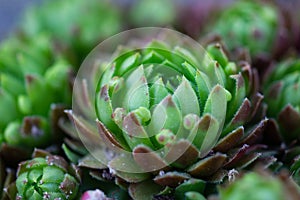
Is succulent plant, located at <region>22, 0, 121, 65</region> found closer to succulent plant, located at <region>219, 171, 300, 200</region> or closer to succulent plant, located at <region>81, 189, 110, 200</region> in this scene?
succulent plant, located at <region>81, 189, 110, 200</region>

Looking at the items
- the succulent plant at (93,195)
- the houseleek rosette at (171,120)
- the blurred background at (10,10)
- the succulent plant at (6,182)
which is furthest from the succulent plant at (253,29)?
the blurred background at (10,10)

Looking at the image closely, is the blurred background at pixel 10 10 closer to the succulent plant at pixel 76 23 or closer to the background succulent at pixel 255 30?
the succulent plant at pixel 76 23

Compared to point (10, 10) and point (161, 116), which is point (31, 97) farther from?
point (10, 10)

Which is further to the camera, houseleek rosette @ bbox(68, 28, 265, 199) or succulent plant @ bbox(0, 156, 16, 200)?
succulent plant @ bbox(0, 156, 16, 200)

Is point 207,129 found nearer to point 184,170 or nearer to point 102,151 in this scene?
point 184,170

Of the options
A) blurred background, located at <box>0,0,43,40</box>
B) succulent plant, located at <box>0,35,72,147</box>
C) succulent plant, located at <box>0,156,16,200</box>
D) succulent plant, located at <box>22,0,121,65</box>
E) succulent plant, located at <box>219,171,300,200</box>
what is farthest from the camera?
blurred background, located at <box>0,0,43,40</box>

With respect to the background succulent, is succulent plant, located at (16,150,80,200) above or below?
below

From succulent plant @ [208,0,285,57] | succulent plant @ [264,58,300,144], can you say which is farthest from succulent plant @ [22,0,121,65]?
succulent plant @ [264,58,300,144]
